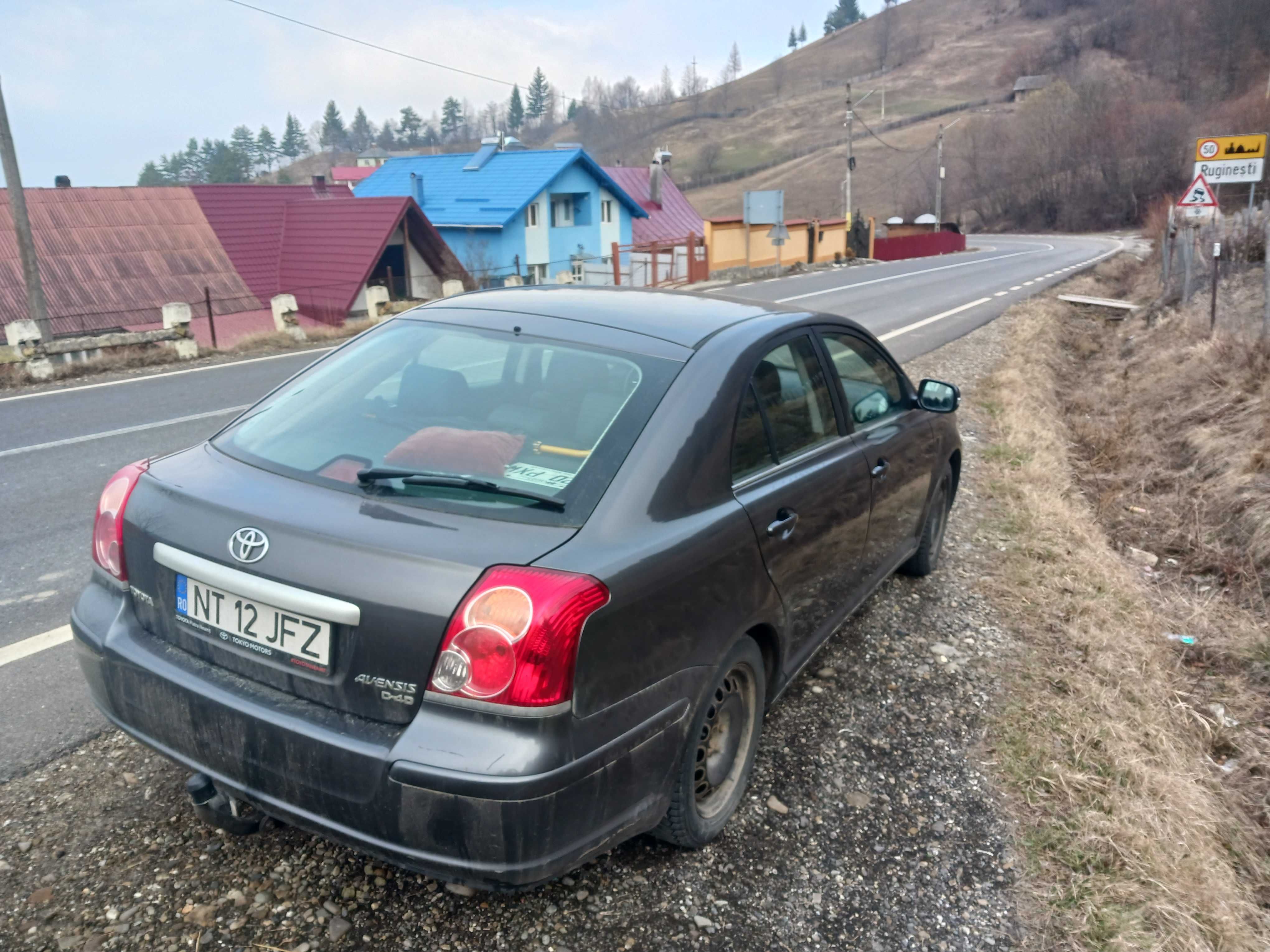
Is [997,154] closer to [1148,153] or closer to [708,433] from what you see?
[1148,153]

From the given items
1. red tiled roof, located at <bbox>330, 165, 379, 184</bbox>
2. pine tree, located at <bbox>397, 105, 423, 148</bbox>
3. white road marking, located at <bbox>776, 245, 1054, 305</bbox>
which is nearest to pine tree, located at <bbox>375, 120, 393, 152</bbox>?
pine tree, located at <bbox>397, 105, 423, 148</bbox>

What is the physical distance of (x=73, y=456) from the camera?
25.4 feet

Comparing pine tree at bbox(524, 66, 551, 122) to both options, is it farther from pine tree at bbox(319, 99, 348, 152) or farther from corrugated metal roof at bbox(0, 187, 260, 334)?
corrugated metal roof at bbox(0, 187, 260, 334)

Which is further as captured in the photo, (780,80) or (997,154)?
(780,80)

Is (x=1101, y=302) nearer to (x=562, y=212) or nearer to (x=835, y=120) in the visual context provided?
(x=562, y=212)

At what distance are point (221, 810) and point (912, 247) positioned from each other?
50.2 m

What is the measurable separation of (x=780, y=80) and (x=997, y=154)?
11999 cm

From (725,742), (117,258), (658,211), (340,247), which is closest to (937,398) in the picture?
(725,742)

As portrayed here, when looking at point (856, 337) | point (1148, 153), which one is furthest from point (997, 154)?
point (856, 337)

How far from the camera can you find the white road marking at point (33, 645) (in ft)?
13.0

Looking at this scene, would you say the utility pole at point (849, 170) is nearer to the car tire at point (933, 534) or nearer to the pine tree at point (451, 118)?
the car tire at point (933, 534)

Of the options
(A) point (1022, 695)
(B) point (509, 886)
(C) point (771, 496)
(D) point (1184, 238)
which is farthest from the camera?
(D) point (1184, 238)

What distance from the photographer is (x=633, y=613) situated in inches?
91.5

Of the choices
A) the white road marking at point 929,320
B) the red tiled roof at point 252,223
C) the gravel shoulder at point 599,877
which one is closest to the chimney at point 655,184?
the red tiled roof at point 252,223
